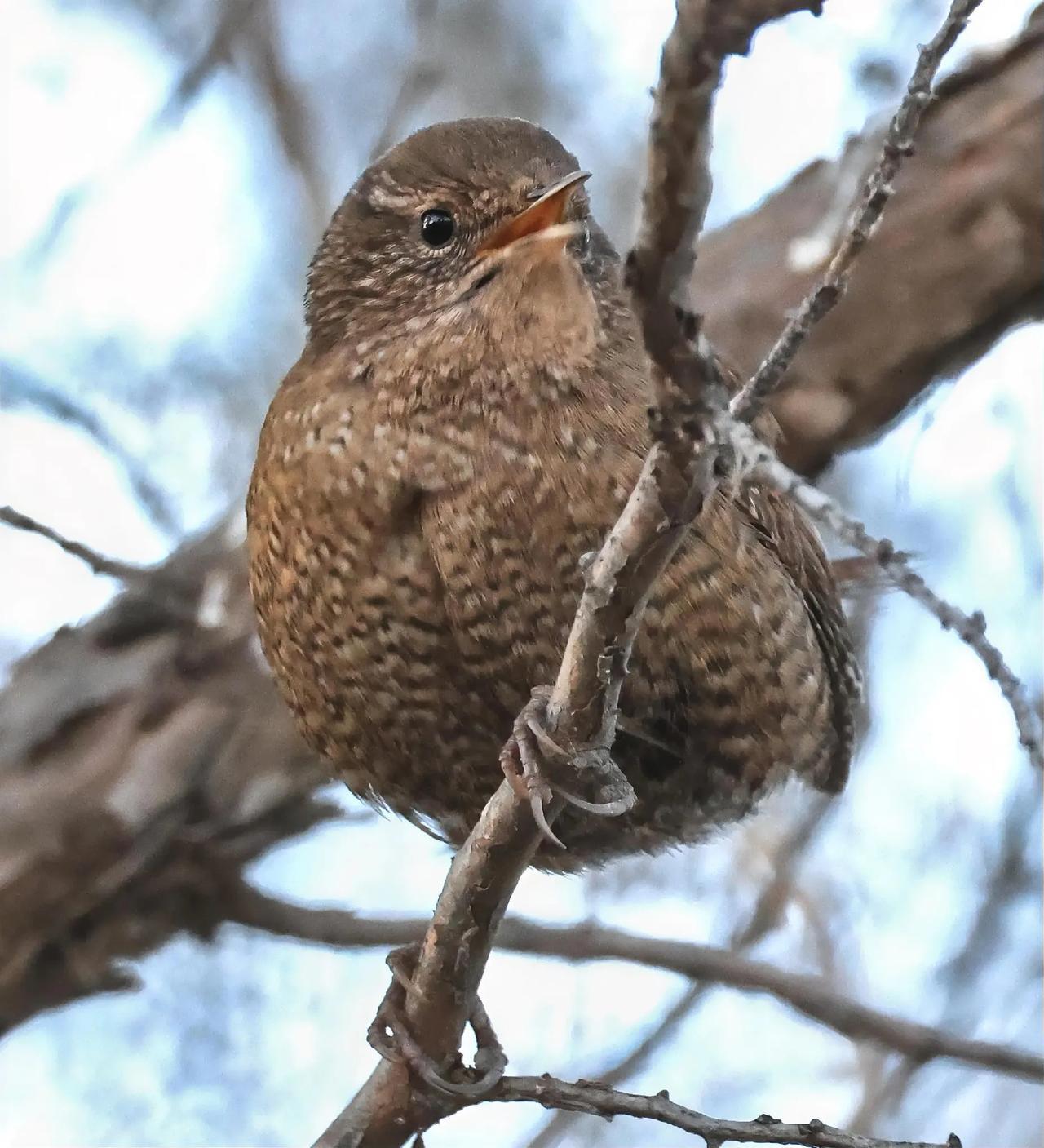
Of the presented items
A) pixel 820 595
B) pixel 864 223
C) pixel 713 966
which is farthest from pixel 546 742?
pixel 713 966

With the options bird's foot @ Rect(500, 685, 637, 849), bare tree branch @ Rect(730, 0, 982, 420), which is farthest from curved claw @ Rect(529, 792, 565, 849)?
bare tree branch @ Rect(730, 0, 982, 420)

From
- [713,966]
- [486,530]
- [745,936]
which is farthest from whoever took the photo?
[745,936]

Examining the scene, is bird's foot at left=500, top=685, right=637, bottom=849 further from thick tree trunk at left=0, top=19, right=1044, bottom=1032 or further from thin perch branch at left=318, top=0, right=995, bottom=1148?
thick tree trunk at left=0, top=19, right=1044, bottom=1032

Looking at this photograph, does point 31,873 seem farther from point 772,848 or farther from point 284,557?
point 772,848

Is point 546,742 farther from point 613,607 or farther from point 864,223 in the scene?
point 864,223

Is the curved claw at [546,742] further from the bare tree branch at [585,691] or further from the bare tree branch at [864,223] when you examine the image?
the bare tree branch at [864,223]

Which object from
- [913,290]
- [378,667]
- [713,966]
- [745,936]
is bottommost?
[378,667]

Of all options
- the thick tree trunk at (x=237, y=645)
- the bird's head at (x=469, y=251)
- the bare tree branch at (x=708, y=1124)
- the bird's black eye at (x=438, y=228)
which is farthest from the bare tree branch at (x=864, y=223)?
the thick tree trunk at (x=237, y=645)
